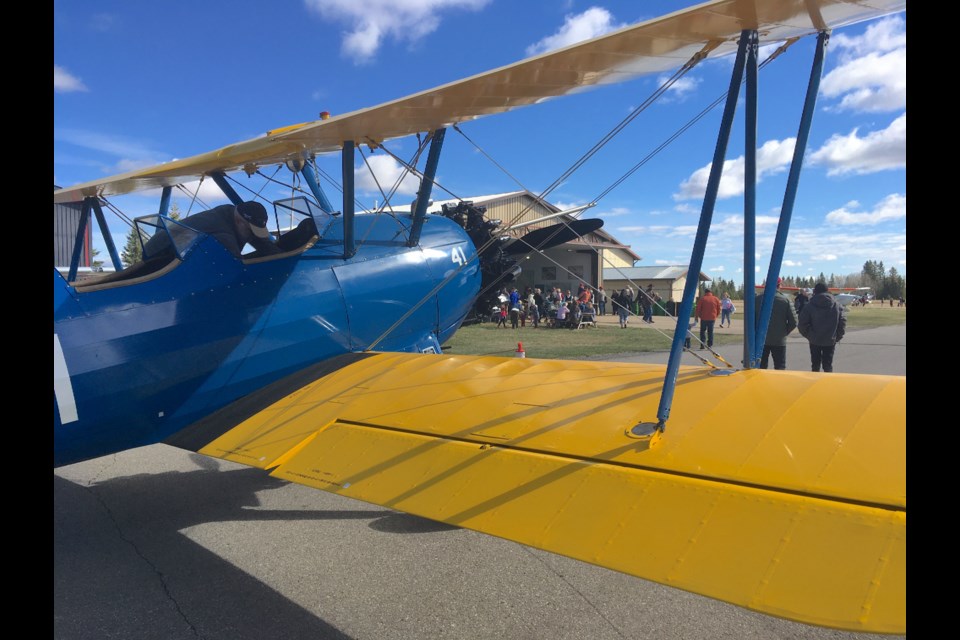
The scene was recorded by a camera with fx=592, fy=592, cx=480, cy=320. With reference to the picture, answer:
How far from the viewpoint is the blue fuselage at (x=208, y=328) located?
369 centimetres

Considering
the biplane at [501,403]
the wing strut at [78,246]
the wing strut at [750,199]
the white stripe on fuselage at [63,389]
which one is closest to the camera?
the biplane at [501,403]

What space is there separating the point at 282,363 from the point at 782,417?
3605 millimetres

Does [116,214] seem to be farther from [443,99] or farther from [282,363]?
[443,99]

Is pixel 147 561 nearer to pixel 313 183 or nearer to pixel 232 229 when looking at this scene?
pixel 232 229

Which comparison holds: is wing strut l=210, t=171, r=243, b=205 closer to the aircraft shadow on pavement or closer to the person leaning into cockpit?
the person leaning into cockpit

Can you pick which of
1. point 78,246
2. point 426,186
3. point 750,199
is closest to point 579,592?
point 750,199

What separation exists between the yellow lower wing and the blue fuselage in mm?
632

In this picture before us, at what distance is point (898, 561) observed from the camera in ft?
5.57

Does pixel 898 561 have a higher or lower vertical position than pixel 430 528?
higher

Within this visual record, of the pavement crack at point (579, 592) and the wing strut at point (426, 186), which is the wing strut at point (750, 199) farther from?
the wing strut at point (426, 186)

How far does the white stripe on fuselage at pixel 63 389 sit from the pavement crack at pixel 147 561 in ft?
3.46

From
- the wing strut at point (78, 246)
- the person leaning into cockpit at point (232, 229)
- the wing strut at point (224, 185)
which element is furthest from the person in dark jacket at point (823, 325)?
the wing strut at point (78, 246)
